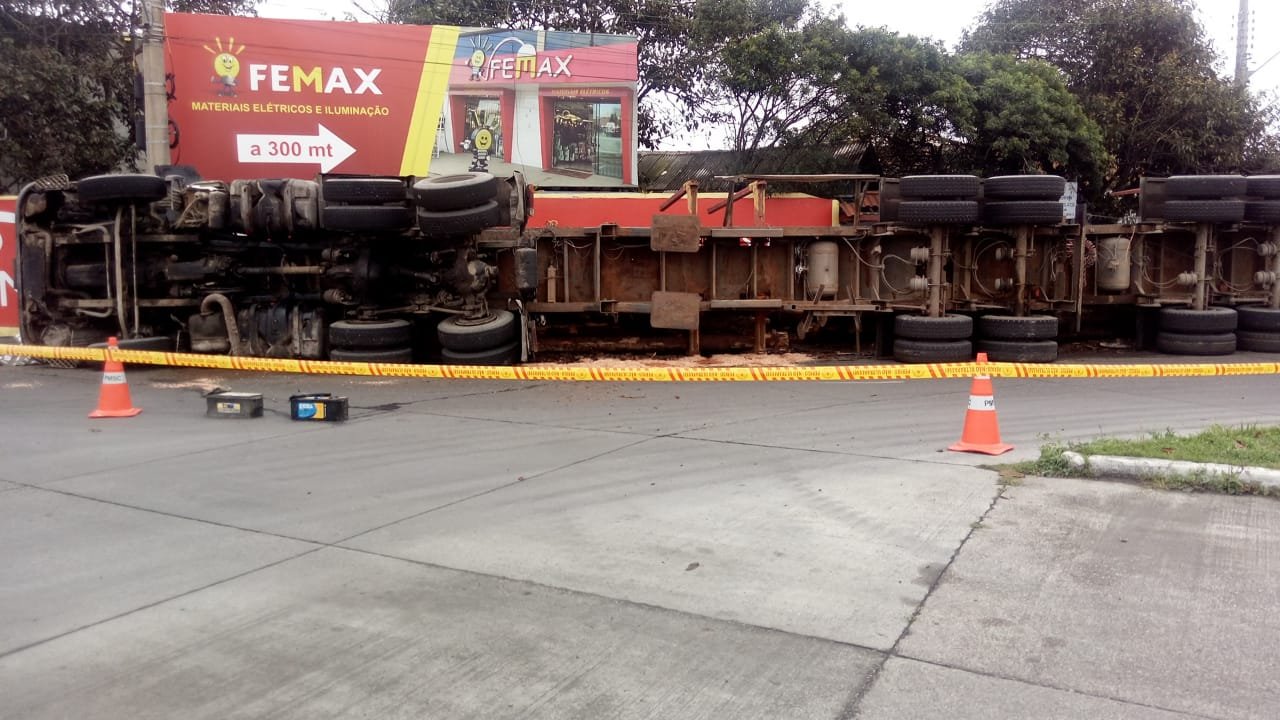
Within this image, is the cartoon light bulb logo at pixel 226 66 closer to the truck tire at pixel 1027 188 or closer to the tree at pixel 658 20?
the tree at pixel 658 20

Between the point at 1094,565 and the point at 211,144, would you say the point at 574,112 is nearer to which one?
the point at 211,144

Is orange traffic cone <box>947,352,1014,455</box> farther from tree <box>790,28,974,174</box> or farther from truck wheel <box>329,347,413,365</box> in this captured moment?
tree <box>790,28,974,174</box>

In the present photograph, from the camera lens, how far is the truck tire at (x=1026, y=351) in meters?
12.2

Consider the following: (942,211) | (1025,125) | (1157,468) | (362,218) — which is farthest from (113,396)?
(1025,125)

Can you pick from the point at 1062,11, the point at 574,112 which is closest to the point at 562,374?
the point at 574,112

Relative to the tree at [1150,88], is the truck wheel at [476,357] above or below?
below

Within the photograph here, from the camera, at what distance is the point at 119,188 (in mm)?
11984

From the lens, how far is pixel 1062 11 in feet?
95.0

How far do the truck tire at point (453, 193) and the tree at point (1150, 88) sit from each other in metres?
21.7

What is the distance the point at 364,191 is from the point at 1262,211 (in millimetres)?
11459

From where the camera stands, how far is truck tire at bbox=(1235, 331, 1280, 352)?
42.2 ft

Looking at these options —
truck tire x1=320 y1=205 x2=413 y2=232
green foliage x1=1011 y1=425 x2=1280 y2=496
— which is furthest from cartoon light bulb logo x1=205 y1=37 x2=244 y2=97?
green foliage x1=1011 y1=425 x2=1280 y2=496

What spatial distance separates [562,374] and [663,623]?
21.6ft

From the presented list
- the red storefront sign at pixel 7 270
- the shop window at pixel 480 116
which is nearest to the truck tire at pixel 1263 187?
the shop window at pixel 480 116
